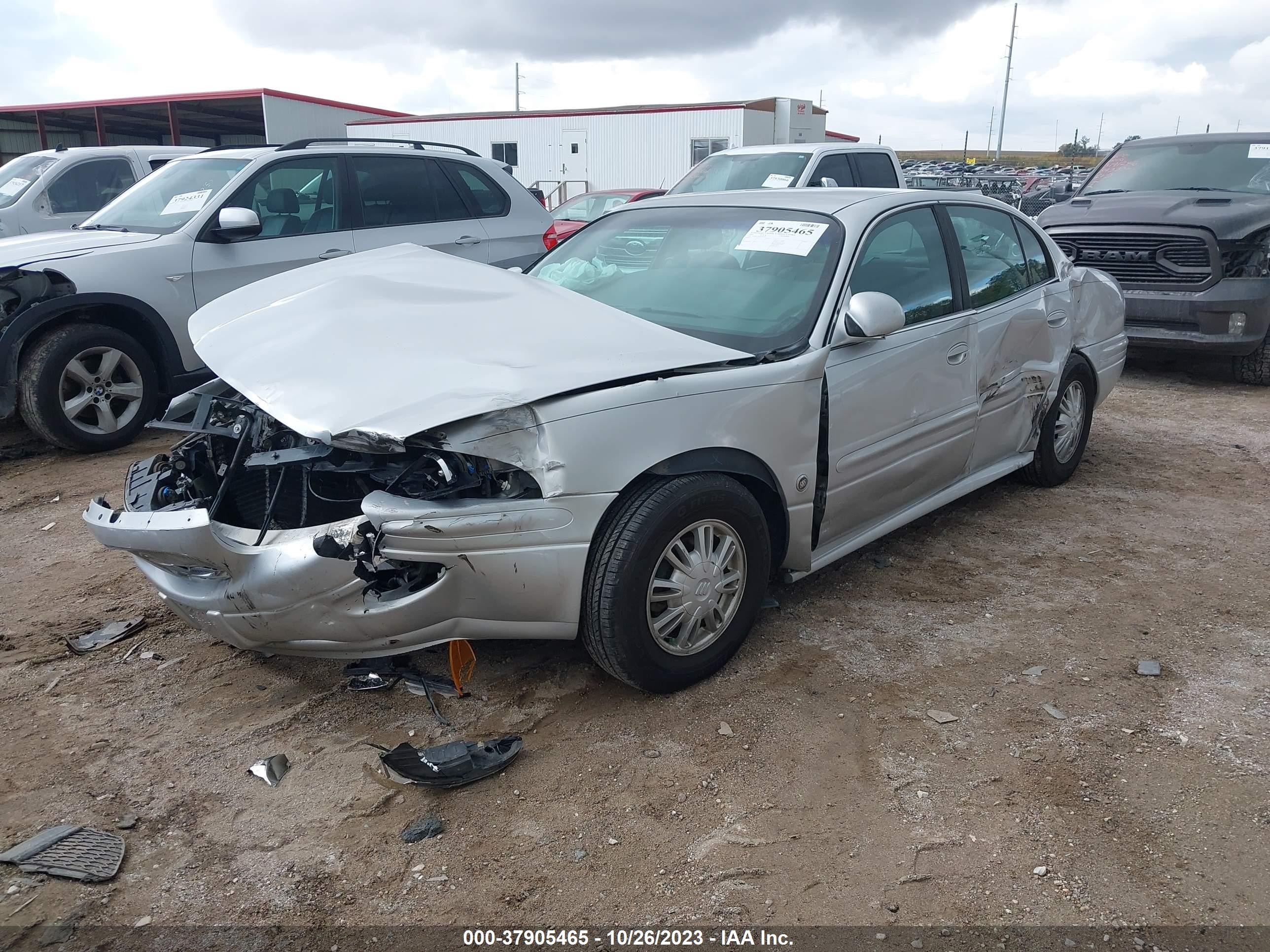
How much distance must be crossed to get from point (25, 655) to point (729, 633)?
266 centimetres

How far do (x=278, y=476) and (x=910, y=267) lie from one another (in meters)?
2.68

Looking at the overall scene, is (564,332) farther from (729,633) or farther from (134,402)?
(134,402)

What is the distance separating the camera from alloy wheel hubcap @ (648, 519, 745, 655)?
10.2ft

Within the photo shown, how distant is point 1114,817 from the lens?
105 inches

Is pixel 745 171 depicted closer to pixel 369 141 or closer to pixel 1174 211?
pixel 1174 211

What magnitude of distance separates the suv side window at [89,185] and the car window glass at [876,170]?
25.0ft

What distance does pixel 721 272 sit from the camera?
3.83 metres

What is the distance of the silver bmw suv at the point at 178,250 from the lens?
5812 millimetres

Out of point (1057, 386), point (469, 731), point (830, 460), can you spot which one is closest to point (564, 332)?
point (830, 460)

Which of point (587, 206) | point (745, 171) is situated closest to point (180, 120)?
point (587, 206)

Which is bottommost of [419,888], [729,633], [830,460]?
[419,888]

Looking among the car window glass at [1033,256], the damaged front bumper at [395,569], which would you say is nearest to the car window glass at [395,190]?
the car window glass at [1033,256]

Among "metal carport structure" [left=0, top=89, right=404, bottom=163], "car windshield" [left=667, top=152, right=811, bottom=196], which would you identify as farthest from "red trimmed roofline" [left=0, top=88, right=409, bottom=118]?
"car windshield" [left=667, top=152, right=811, bottom=196]

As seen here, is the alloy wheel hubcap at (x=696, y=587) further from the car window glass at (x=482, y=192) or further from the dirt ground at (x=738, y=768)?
the car window glass at (x=482, y=192)
